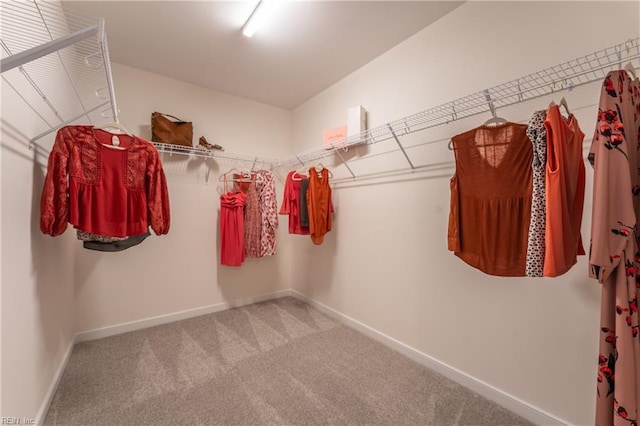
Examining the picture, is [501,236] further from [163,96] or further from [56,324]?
[163,96]

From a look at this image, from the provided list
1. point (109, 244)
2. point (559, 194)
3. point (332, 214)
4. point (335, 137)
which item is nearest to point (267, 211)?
point (332, 214)

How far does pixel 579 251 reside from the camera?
1.23 m

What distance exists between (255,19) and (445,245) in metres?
2.13

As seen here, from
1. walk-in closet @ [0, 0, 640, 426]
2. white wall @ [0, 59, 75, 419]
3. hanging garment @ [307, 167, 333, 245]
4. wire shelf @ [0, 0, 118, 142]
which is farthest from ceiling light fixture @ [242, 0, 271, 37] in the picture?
white wall @ [0, 59, 75, 419]

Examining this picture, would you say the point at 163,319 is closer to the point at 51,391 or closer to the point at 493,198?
the point at 51,391

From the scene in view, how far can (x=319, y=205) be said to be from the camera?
263 centimetres

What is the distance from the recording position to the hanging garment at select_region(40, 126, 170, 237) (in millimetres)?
1436

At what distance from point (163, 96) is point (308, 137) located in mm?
1622

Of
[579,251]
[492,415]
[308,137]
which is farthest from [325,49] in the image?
[492,415]

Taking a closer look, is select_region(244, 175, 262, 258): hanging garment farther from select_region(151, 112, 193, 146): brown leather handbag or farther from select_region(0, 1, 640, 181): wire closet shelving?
select_region(151, 112, 193, 146): brown leather handbag

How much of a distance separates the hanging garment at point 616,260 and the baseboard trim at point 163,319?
301 centimetres

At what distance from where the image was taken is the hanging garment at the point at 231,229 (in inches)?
111

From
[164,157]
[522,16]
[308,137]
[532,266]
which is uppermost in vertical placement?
A: [522,16]

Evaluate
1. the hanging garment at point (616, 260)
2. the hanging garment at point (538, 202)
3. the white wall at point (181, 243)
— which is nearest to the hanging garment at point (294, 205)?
the white wall at point (181, 243)
